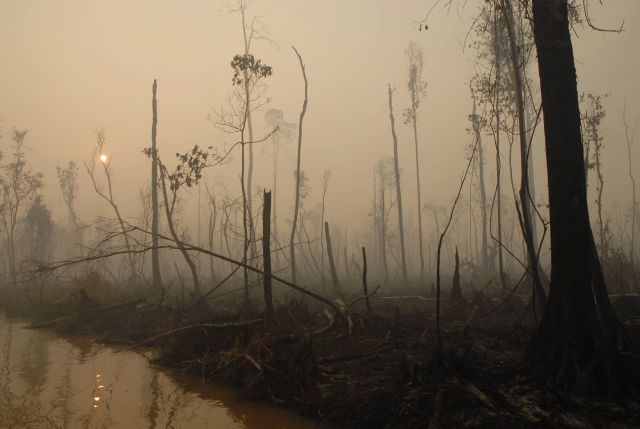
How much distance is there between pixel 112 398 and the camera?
5996 millimetres

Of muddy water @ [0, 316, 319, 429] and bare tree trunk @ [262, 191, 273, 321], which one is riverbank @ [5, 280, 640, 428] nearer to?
bare tree trunk @ [262, 191, 273, 321]

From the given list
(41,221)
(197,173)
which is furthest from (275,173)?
(197,173)

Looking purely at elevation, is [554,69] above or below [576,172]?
above

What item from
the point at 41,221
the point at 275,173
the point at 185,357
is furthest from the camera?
the point at 275,173

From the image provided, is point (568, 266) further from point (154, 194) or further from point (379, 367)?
point (154, 194)

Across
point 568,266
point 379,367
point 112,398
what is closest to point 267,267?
point 379,367

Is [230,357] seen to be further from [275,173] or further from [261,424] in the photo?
[275,173]

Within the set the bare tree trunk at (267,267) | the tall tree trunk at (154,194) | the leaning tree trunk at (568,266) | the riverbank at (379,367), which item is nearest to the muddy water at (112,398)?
the riverbank at (379,367)

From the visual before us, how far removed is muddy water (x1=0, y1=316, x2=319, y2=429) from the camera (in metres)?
5.10

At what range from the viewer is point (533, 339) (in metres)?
5.14

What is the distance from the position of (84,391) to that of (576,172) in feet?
23.8

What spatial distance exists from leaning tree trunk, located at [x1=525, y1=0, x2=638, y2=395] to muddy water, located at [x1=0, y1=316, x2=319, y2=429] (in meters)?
2.91

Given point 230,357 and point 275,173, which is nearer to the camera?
point 230,357

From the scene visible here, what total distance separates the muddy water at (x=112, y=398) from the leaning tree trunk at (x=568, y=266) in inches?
114
